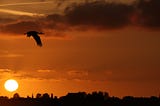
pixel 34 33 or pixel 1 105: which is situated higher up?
pixel 1 105

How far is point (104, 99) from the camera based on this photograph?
18912 cm

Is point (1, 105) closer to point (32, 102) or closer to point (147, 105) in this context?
point (32, 102)

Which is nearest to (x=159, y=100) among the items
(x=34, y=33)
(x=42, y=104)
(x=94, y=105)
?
(x=94, y=105)

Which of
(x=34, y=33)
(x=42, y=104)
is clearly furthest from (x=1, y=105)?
(x=34, y=33)

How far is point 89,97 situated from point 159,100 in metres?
19.0

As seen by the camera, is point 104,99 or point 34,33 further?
point 104,99

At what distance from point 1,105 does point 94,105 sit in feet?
64.7

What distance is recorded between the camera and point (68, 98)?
610ft

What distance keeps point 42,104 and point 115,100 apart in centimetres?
1605

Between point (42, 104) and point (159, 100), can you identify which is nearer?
point (159, 100)

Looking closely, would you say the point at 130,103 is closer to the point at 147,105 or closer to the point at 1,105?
the point at 147,105

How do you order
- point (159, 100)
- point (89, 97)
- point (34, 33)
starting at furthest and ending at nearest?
point (89, 97), point (159, 100), point (34, 33)

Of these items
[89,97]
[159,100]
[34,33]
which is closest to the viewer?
[34,33]

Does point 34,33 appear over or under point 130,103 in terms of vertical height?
under
